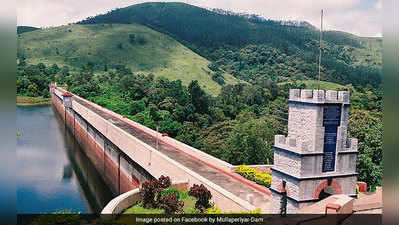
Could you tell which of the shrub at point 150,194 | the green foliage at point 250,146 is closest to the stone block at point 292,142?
the shrub at point 150,194

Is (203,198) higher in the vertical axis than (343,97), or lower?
lower

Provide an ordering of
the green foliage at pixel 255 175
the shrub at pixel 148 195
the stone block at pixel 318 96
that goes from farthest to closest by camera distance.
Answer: the green foliage at pixel 255 175
the shrub at pixel 148 195
the stone block at pixel 318 96

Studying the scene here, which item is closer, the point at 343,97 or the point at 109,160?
the point at 343,97

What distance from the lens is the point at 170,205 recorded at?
18.0 meters

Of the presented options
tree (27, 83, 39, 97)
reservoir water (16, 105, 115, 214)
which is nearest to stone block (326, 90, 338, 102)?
reservoir water (16, 105, 115, 214)

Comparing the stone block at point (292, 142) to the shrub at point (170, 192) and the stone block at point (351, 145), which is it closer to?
the stone block at point (351, 145)

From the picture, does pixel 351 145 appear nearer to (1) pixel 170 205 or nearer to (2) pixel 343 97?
(2) pixel 343 97

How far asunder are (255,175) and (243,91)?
52892 mm

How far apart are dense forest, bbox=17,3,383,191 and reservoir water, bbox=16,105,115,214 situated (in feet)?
40.6

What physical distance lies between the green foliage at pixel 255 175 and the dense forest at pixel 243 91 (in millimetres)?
8324

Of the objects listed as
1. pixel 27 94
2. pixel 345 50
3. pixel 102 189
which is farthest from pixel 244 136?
pixel 345 50

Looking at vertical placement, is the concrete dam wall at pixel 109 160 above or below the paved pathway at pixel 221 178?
below

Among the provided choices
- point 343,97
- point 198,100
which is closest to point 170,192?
point 343,97

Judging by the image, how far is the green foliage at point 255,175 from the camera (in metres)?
24.0
